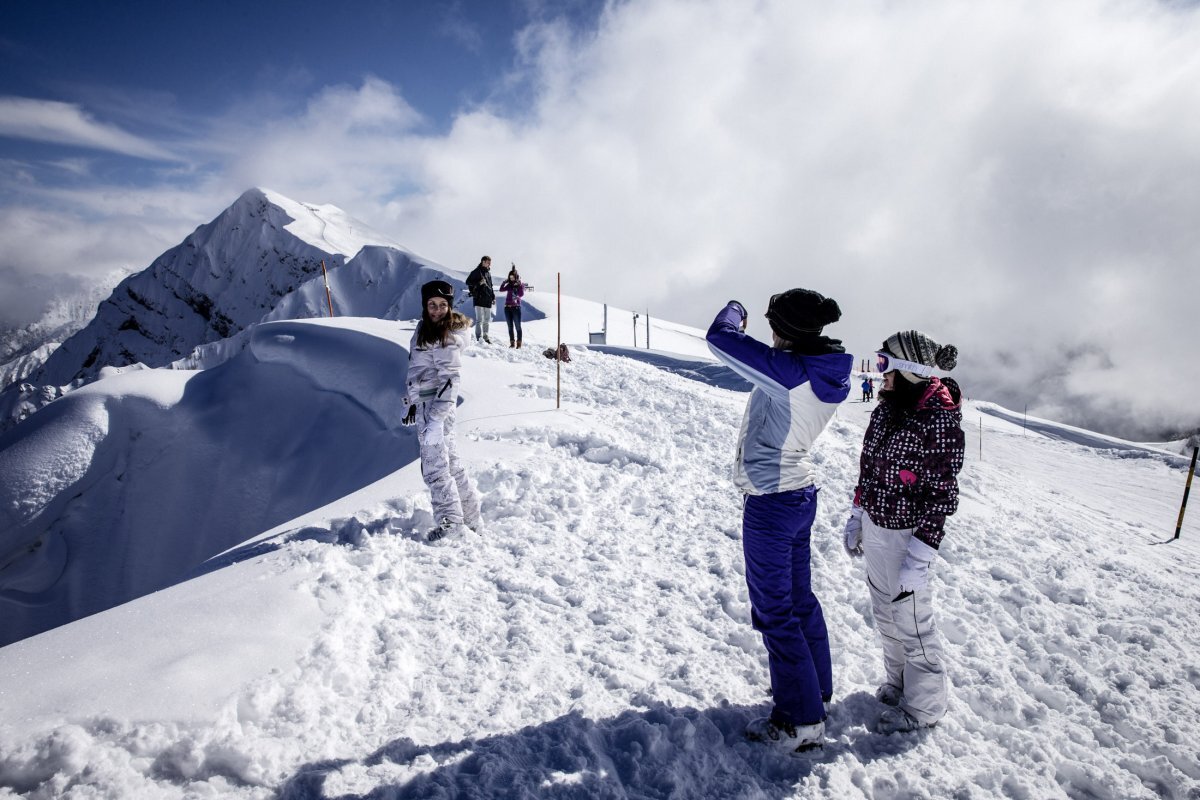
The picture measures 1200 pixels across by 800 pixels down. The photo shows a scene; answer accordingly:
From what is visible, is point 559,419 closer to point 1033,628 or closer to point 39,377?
point 1033,628

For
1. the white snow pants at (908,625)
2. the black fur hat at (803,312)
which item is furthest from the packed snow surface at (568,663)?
the black fur hat at (803,312)

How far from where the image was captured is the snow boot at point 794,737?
2.90 m

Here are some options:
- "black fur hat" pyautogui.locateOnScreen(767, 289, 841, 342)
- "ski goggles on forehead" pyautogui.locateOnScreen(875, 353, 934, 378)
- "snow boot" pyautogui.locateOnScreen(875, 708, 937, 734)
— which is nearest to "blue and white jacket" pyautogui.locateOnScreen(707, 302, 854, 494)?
"black fur hat" pyautogui.locateOnScreen(767, 289, 841, 342)

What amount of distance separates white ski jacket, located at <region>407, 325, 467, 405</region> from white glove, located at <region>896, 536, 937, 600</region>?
11.5 ft

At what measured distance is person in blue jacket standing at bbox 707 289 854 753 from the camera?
107 inches

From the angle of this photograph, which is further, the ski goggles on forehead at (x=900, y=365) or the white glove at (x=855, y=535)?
the white glove at (x=855, y=535)

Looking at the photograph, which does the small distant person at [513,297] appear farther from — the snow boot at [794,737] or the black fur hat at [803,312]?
the snow boot at [794,737]

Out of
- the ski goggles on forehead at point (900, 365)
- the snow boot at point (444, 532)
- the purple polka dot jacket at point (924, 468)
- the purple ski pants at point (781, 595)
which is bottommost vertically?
the snow boot at point (444, 532)

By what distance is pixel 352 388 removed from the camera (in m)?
11.3

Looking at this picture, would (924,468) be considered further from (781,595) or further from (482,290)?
(482,290)

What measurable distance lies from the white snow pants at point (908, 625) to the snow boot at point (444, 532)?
3205 millimetres

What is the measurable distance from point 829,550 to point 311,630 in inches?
183

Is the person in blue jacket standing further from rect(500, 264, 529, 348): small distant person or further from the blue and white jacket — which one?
rect(500, 264, 529, 348): small distant person

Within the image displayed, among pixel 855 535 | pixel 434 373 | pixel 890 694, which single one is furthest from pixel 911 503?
pixel 434 373
